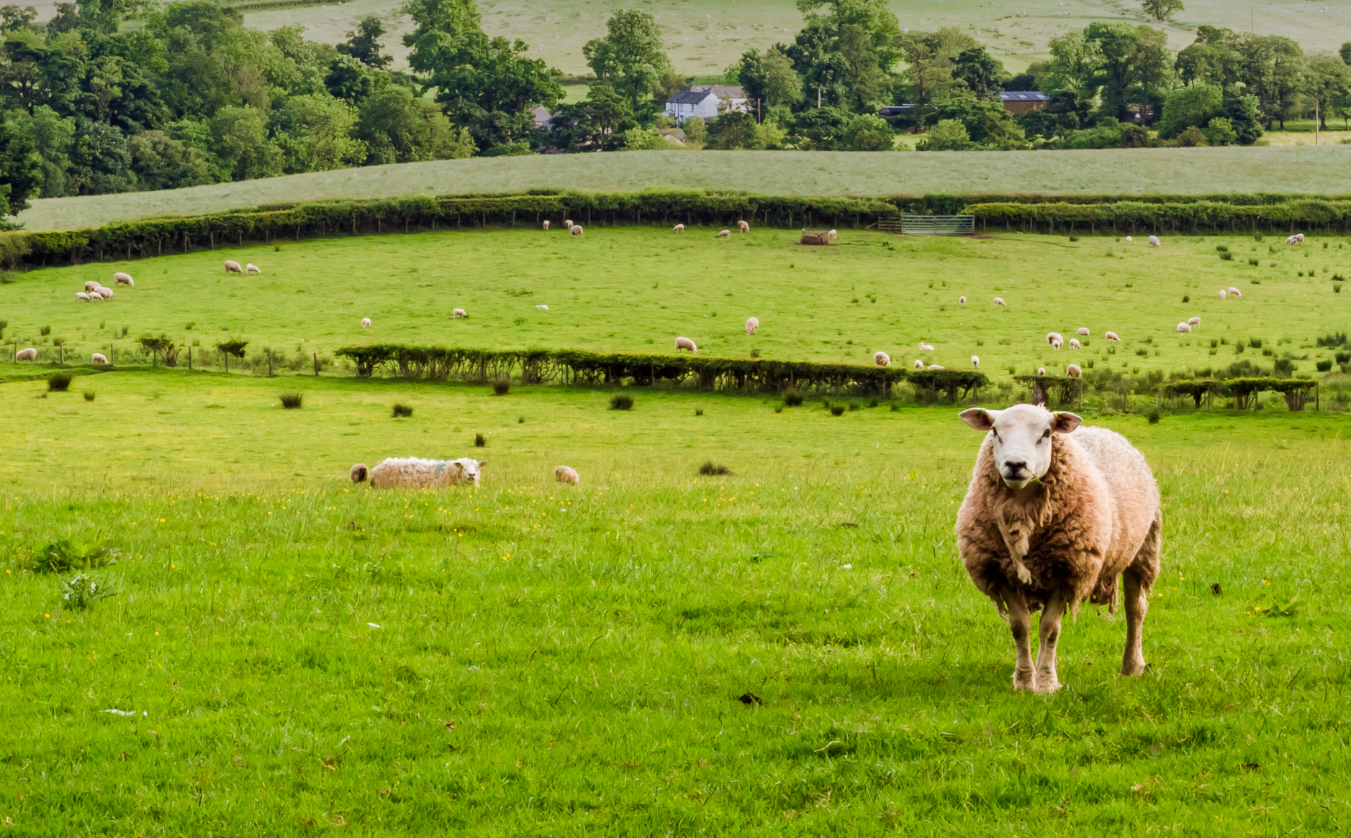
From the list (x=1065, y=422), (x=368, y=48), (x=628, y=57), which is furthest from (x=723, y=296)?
(x=368, y=48)

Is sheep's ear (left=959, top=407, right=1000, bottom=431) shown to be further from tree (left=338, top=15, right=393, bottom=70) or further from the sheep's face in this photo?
tree (left=338, top=15, right=393, bottom=70)

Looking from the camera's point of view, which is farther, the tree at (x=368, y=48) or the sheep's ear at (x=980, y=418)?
the tree at (x=368, y=48)

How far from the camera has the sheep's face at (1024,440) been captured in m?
8.23

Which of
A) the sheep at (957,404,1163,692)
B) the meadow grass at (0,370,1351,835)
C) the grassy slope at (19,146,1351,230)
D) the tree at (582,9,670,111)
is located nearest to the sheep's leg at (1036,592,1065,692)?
the sheep at (957,404,1163,692)

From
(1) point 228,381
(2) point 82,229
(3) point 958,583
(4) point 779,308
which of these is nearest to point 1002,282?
(4) point 779,308

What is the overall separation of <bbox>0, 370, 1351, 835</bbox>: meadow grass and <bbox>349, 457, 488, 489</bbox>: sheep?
466 cm

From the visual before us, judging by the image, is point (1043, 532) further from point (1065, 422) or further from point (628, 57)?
point (628, 57)

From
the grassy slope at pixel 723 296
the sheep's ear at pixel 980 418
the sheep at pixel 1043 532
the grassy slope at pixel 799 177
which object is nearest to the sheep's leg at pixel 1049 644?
the sheep at pixel 1043 532

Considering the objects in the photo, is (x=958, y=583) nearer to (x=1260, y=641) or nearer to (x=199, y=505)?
(x=1260, y=641)

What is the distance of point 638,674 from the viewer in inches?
368

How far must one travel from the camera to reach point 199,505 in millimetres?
16938

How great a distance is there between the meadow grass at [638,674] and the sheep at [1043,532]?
0.41 metres

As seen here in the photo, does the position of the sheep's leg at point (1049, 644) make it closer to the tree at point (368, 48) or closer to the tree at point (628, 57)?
the tree at point (628, 57)

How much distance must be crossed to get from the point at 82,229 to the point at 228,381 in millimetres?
36240
